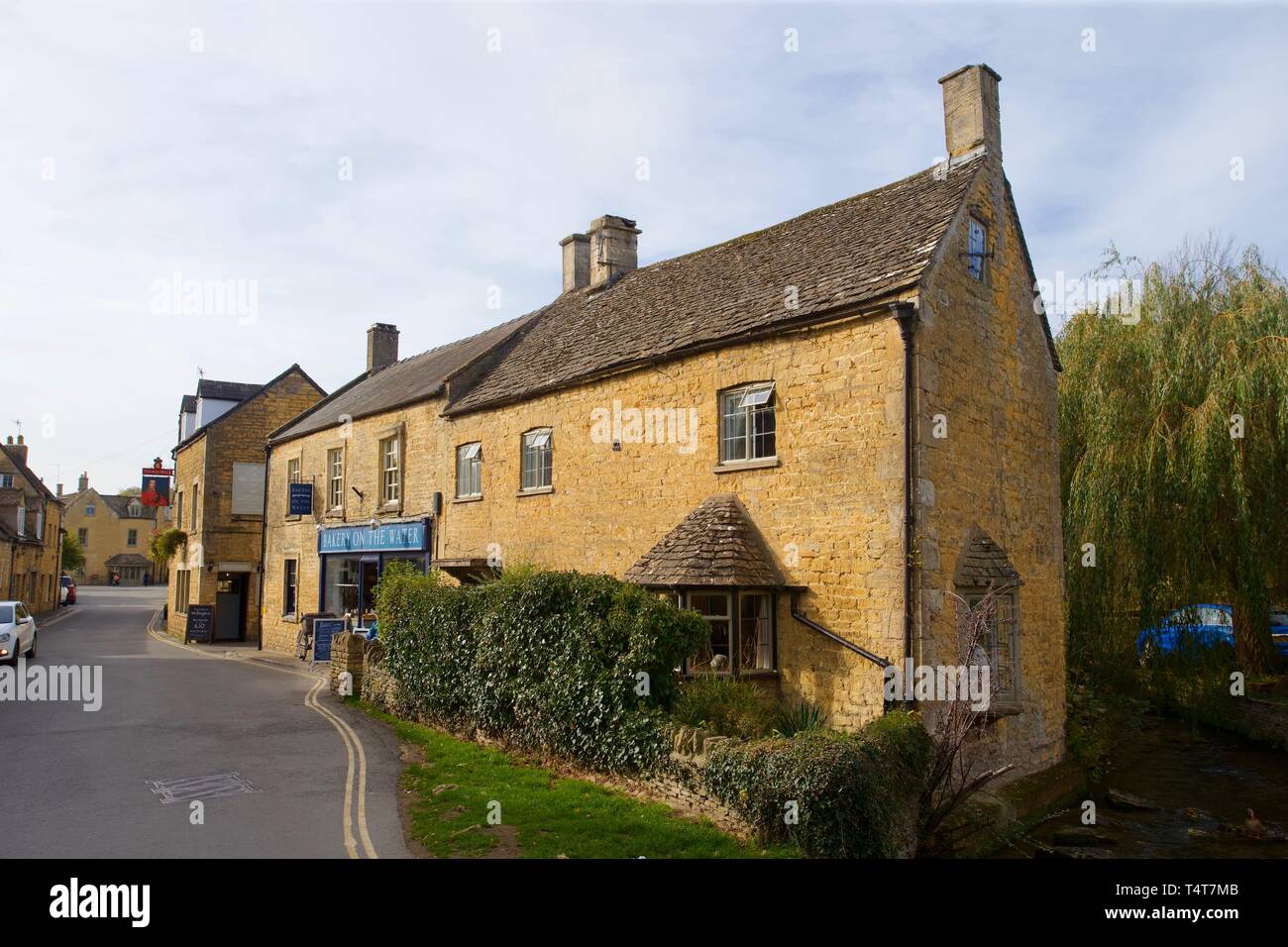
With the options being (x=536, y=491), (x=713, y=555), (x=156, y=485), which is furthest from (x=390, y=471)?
(x=156, y=485)

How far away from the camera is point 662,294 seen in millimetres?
18188

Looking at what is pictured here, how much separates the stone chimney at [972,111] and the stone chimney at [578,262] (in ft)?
36.1

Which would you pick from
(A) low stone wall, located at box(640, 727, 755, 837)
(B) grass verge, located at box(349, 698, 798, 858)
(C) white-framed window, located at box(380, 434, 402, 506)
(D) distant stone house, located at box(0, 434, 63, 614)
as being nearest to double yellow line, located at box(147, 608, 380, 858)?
(B) grass verge, located at box(349, 698, 798, 858)

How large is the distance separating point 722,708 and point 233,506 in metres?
24.2

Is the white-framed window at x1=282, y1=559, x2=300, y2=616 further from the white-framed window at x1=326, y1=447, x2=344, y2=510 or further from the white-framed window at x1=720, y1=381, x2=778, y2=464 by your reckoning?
the white-framed window at x1=720, y1=381, x2=778, y2=464

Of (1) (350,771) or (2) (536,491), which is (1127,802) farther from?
(1) (350,771)

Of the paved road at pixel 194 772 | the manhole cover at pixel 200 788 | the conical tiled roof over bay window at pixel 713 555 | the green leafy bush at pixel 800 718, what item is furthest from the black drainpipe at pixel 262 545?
the green leafy bush at pixel 800 718

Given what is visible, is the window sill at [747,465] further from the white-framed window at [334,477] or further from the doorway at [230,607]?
the doorway at [230,607]

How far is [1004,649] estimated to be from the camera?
13000 mm

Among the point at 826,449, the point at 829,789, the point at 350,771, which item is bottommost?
the point at 350,771

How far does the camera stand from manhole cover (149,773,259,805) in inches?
387
